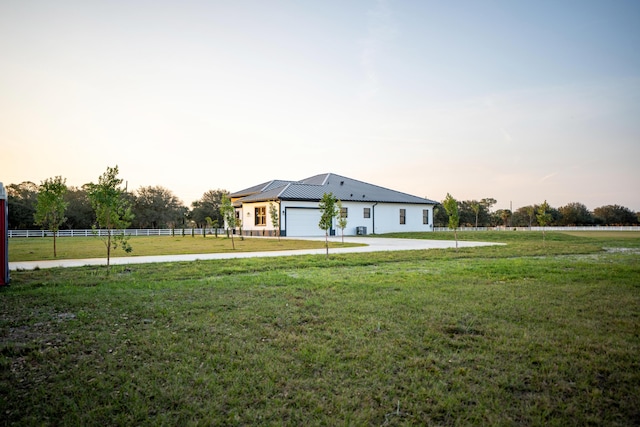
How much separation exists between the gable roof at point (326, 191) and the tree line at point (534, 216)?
1148 inches

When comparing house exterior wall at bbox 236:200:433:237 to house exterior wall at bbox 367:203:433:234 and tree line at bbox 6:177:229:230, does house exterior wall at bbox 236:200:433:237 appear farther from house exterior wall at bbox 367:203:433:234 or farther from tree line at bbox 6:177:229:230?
tree line at bbox 6:177:229:230

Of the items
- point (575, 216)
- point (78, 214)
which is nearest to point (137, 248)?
point (78, 214)

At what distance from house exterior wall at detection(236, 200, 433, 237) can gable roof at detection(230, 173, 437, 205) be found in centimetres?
50

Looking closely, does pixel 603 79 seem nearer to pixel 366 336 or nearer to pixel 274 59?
pixel 274 59

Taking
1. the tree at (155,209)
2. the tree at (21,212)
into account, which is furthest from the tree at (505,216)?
the tree at (21,212)

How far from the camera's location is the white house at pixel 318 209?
96.1ft

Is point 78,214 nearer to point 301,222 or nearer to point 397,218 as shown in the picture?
point 301,222

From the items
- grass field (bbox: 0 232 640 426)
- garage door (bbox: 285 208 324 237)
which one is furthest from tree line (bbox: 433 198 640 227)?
grass field (bbox: 0 232 640 426)

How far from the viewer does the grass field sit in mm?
2752

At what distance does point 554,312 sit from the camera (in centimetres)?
541

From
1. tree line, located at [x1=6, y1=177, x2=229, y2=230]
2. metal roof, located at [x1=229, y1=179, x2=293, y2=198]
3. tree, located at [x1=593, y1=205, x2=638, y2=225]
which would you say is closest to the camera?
metal roof, located at [x1=229, y1=179, x2=293, y2=198]

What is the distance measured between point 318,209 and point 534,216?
53.9 m

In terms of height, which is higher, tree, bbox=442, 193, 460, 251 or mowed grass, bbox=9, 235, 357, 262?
tree, bbox=442, 193, 460, 251

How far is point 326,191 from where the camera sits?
1246 inches
